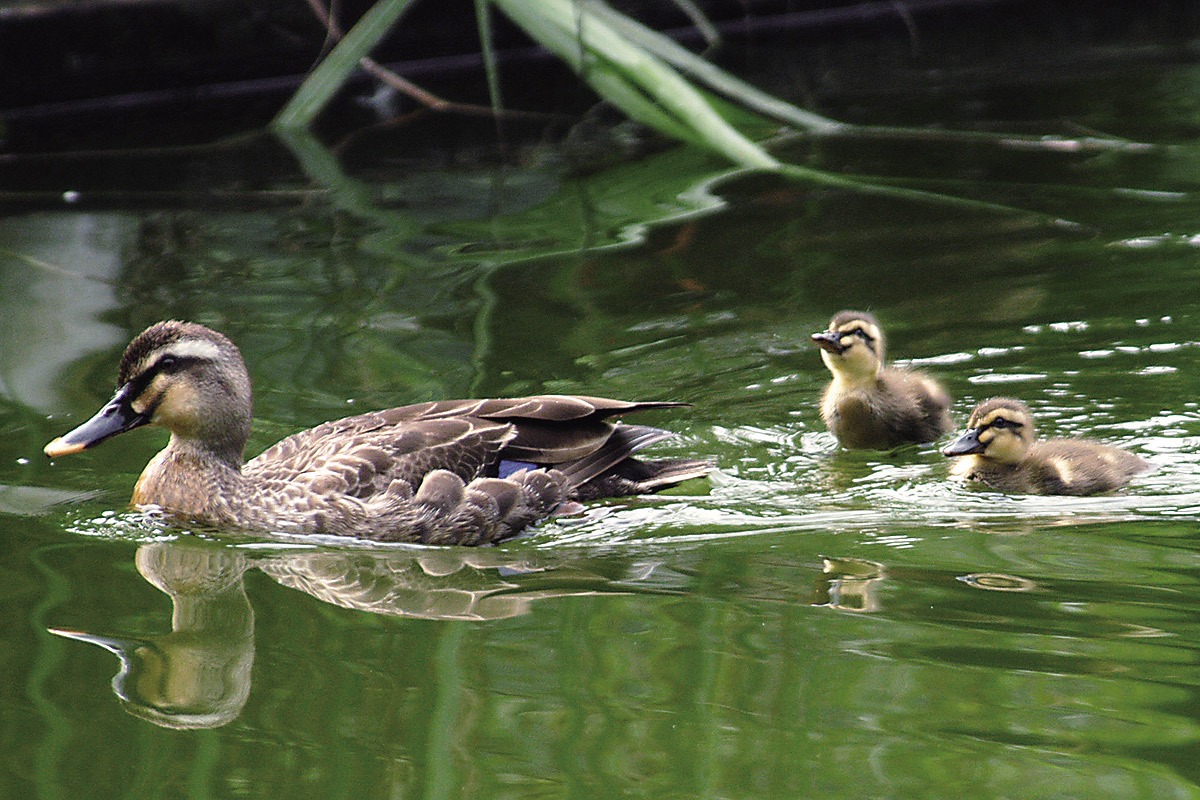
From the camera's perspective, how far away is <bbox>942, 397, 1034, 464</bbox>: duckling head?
4754 mm

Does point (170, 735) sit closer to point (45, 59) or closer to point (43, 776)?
point (43, 776)

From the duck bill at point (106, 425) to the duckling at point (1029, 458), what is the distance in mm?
2549

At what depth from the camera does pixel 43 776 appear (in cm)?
308

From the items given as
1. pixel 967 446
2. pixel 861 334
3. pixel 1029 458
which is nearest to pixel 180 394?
pixel 861 334

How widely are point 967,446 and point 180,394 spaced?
248cm

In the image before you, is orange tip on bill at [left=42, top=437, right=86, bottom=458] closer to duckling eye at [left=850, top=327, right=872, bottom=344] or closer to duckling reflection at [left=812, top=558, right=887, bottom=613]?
duckling reflection at [left=812, top=558, right=887, bottom=613]

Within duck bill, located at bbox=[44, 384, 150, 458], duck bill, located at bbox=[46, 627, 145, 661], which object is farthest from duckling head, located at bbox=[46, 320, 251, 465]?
duck bill, located at bbox=[46, 627, 145, 661]

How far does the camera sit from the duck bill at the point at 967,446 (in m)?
4.75

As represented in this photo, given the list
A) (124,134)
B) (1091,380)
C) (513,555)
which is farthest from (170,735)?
(124,134)

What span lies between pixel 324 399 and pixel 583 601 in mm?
2161

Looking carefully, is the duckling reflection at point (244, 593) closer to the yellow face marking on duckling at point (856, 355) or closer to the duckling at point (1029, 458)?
the duckling at point (1029, 458)

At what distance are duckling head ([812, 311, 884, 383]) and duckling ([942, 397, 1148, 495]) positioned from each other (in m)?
0.54

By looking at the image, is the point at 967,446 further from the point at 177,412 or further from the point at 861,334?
the point at 177,412

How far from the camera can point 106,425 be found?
4.76m
